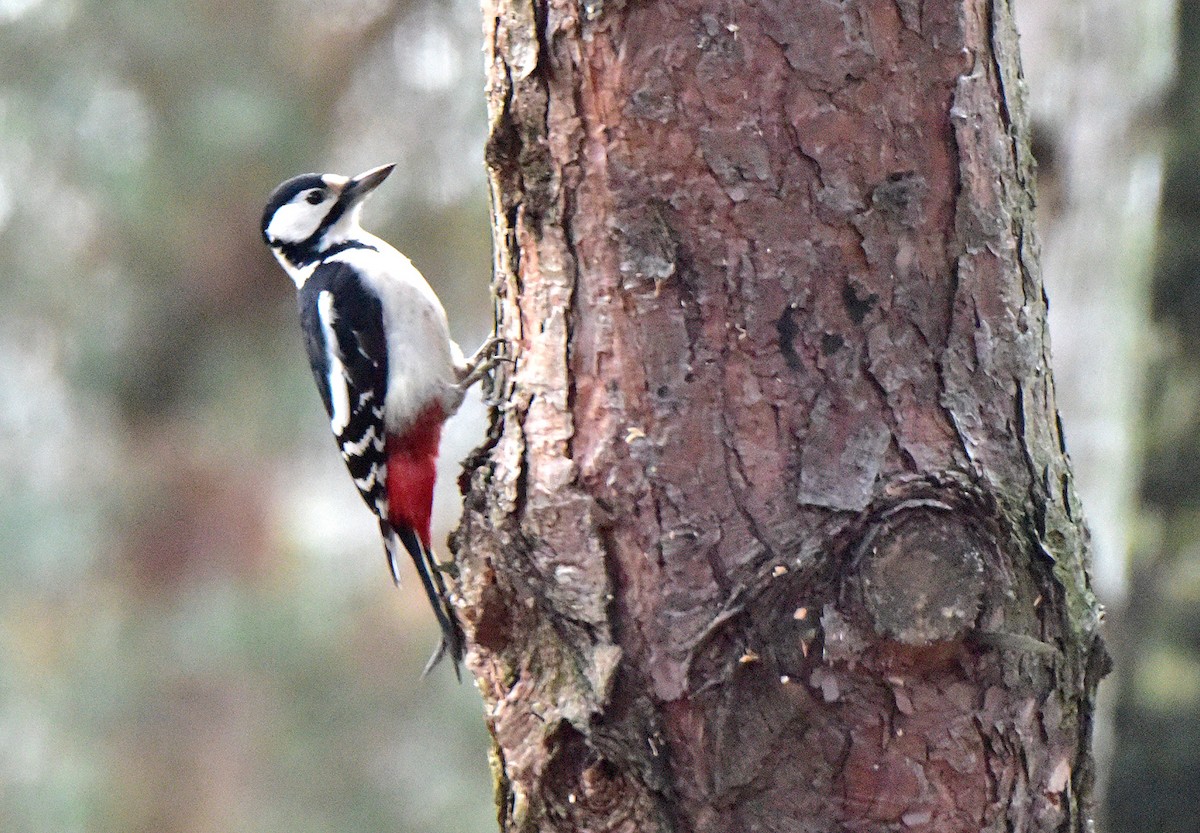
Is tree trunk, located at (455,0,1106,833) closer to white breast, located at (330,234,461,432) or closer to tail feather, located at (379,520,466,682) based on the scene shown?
tail feather, located at (379,520,466,682)

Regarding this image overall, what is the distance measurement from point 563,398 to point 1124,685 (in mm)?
4167

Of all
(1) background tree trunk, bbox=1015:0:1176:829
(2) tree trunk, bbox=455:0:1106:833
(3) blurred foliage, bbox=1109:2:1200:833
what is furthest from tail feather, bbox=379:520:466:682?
(3) blurred foliage, bbox=1109:2:1200:833

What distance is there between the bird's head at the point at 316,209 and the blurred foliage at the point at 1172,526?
3.27m

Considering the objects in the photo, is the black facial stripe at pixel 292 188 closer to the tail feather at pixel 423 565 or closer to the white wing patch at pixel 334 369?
the white wing patch at pixel 334 369

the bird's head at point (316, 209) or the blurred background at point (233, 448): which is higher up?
the blurred background at point (233, 448)

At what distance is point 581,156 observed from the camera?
166cm

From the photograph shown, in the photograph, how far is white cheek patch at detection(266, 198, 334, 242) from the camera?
337cm

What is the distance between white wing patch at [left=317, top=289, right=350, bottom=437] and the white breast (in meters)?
0.11

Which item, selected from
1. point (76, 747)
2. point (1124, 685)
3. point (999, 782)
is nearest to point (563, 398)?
point (999, 782)

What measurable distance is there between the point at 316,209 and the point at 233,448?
302cm

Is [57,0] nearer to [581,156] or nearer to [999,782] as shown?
[581,156]

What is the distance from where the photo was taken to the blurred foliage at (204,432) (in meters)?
5.62

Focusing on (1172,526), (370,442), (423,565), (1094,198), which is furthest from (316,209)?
(1172,526)

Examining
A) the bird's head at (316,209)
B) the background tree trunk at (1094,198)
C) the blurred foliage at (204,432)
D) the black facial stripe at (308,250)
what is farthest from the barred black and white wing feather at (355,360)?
the blurred foliage at (204,432)
